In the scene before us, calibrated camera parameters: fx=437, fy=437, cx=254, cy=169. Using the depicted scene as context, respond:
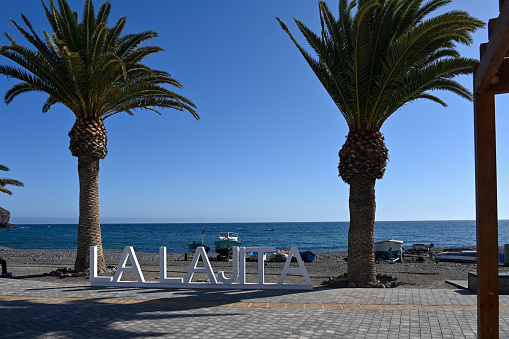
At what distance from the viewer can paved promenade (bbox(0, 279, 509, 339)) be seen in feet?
23.4

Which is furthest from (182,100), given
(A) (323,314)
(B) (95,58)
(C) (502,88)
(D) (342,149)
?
(C) (502,88)

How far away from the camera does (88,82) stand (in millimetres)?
14406

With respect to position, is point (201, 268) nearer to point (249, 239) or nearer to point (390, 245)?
point (390, 245)

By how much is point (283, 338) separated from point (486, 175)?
150 inches

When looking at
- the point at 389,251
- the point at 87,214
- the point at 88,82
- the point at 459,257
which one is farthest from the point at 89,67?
the point at 459,257

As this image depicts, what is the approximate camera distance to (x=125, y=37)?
1647 centimetres

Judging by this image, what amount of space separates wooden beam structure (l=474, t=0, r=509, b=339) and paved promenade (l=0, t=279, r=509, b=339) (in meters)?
2.10

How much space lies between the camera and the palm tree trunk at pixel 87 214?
49.0 feet

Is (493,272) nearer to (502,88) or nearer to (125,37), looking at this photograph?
(502,88)

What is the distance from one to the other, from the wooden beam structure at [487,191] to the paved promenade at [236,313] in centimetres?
210

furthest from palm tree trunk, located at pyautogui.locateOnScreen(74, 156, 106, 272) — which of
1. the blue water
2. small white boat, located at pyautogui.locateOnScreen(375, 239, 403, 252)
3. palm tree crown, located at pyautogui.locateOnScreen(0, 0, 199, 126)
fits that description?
the blue water

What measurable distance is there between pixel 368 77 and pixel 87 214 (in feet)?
33.6

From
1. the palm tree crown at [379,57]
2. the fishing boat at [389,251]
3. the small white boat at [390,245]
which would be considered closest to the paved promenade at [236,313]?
the palm tree crown at [379,57]

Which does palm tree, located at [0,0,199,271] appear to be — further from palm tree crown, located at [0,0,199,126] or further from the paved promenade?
the paved promenade
